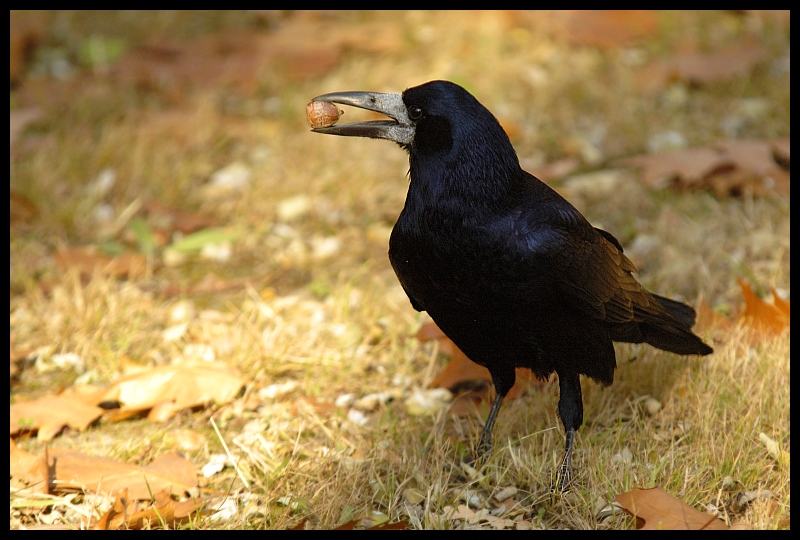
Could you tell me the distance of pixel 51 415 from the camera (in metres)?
3.39

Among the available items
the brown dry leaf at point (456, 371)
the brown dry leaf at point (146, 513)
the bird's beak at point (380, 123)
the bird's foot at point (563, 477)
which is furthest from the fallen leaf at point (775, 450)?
the brown dry leaf at point (146, 513)

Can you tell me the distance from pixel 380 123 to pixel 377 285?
1.30 m

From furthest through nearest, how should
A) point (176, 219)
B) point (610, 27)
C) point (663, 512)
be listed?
point (610, 27) < point (176, 219) < point (663, 512)

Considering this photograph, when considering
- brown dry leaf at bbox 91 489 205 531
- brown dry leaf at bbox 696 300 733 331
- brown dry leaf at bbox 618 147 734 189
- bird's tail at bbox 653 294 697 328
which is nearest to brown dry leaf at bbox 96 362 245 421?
brown dry leaf at bbox 91 489 205 531

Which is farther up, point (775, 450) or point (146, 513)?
point (775, 450)

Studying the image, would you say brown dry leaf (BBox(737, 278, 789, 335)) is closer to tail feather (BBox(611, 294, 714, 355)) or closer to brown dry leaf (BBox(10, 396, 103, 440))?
tail feather (BBox(611, 294, 714, 355))

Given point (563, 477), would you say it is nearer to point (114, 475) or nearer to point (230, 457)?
point (230, 457)

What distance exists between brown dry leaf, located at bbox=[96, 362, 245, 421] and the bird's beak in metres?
1.11

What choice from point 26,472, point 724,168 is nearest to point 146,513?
point 26,472

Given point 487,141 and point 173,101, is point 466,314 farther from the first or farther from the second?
point 173,101

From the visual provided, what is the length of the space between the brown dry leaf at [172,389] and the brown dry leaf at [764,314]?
6.84ft

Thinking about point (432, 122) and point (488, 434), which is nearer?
point (432, 122)

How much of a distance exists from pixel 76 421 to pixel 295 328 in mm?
1013
